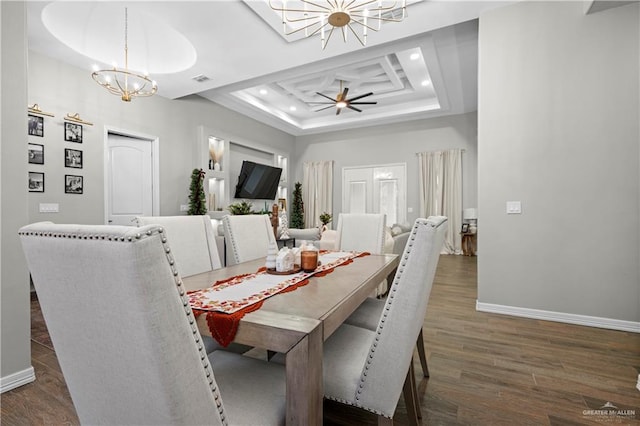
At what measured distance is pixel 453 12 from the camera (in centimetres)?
305

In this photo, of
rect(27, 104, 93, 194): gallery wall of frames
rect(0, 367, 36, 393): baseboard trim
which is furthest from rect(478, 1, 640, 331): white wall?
rect(27, 104, 93, 194): gallery wall of frames

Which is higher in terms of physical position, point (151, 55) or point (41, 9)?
point (151, 55)

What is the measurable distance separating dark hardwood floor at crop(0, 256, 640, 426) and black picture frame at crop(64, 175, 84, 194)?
1946 mm

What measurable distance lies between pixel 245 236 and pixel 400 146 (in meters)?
5.88

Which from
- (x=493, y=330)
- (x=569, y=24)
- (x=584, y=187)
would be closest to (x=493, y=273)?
(x=493, y=330)

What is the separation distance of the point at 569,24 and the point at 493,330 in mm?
2777

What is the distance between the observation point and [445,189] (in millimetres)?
6781

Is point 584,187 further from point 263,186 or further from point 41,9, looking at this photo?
point 263,186

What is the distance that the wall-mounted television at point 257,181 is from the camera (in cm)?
664

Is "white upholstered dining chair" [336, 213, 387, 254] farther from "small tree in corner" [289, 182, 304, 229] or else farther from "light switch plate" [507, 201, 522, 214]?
"small tree in corner" [289, 182, 304, 229]

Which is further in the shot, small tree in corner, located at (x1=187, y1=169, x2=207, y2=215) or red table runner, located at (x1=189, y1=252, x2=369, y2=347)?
small tree in corner, located at (x1=187, y1=169, x2=207, y2=215)

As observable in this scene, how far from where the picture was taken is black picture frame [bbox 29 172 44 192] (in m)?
3.65

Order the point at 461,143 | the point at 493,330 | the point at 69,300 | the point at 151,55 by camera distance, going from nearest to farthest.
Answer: the point at 69,300
the point at 493,330
the point at 151,55
the point at 461,143

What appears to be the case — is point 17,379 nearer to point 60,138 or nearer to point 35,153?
point 35,153
